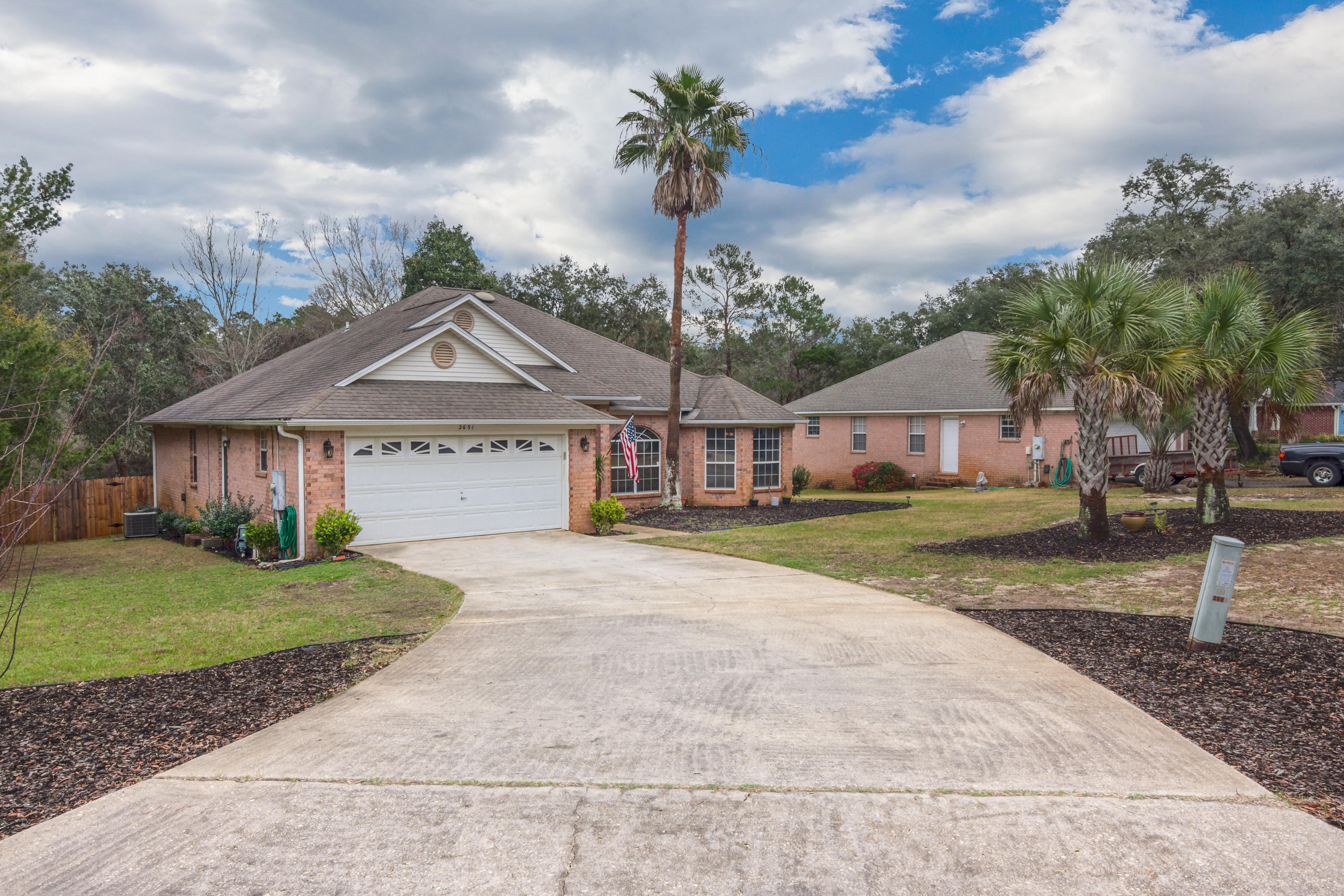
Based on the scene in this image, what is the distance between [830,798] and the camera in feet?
14.5

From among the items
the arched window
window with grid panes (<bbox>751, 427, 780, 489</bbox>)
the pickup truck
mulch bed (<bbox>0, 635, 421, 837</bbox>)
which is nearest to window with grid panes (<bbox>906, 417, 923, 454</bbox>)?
window with grid panes (<bbox>751, 427, 780, 489</bbox>)

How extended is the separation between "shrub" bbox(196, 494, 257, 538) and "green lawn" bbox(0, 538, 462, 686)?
1624 millimetres

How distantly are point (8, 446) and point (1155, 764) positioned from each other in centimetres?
1617

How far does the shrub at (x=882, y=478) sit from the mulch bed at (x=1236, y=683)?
20308mm

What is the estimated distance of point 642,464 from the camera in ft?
70.0

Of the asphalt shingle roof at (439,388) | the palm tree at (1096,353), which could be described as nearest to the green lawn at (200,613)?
the asphalt shingle roof at (439,388)

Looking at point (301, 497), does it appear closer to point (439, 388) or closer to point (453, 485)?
point (453, 485)

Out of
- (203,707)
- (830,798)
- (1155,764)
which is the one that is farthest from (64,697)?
(1155,764)

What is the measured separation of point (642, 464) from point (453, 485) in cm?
673

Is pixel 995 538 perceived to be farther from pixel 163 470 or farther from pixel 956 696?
pixel 163 470

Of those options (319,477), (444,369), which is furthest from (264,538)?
(444,369)

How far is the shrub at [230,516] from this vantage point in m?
16.0

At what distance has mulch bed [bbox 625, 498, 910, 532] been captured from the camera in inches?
728

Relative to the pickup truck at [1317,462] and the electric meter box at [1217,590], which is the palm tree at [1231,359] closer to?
the electric meter box at [1217,590]
